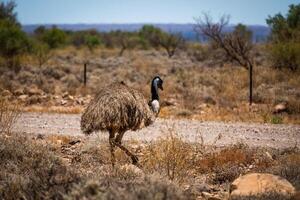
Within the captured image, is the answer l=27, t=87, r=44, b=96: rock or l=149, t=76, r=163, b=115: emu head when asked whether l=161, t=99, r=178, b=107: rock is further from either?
l=149, t=76, r=163, b=115: emu head

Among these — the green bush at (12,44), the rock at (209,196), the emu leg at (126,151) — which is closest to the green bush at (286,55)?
the green bush at (12,44)

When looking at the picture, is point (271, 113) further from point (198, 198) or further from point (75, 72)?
point (75, 72)

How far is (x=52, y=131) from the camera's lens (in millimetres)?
14891

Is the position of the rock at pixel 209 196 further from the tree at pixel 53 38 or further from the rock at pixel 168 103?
the tree at pixel 53 38

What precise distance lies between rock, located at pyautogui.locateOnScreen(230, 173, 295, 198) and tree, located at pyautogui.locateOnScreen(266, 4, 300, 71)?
62.1 ft

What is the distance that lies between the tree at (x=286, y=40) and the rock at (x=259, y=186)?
18914 millimetres

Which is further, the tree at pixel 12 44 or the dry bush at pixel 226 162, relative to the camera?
the tree at pixel 12 44

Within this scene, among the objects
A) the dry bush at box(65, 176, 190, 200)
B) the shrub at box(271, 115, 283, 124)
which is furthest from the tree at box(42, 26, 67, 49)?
the dry bush at box(65, 176, 190, 200)

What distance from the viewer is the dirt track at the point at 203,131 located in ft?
44.5

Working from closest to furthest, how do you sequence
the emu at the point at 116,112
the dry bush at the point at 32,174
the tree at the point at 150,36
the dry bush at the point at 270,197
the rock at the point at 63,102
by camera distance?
1. the dry bush at the point at 32,174
2. the dry bush at the point at 270,197
3. the emu at the point at 116,112
4. the rock at the point at 63,102
5. the tree at the point at 150,36

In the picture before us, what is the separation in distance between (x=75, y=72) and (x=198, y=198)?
2568 cm

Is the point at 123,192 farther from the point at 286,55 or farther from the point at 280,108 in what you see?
the point at 286,55

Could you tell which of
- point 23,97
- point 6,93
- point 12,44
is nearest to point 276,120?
point 23,97

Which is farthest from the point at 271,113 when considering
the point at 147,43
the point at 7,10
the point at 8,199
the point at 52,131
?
the point at 147,43
